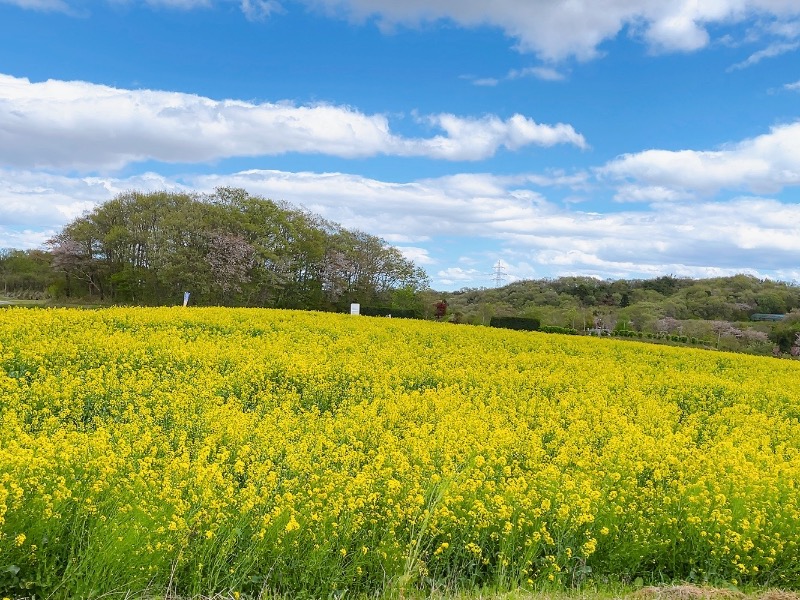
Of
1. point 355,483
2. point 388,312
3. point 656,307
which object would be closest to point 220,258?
point 388,312

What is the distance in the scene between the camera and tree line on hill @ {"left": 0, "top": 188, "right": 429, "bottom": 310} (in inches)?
1778

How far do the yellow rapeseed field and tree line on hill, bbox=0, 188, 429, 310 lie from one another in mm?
35372

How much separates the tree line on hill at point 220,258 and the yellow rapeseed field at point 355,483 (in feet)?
116

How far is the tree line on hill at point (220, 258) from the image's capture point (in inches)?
1778

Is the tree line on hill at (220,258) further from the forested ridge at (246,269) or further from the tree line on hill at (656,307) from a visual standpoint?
the tree line on hill at (656,307)

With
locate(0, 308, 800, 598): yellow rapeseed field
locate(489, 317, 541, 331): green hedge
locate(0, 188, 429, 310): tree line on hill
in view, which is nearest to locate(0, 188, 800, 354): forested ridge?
locate(0, 188, 429, 310): tree line on hill

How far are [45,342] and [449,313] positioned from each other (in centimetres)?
4018

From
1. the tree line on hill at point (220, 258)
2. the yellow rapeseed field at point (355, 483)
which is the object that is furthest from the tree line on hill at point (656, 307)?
the yellow rapeseed field at point (355, 483)

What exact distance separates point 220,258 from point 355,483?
42564mm

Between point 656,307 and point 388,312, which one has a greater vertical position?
point 656,307

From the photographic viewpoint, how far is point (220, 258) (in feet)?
148

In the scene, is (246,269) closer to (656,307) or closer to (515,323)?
(515,323)

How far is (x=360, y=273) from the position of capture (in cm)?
5316

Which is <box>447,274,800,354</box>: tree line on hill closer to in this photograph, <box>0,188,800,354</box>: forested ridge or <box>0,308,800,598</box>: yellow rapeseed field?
<box>0,188,800,354</box>: forested ridge
